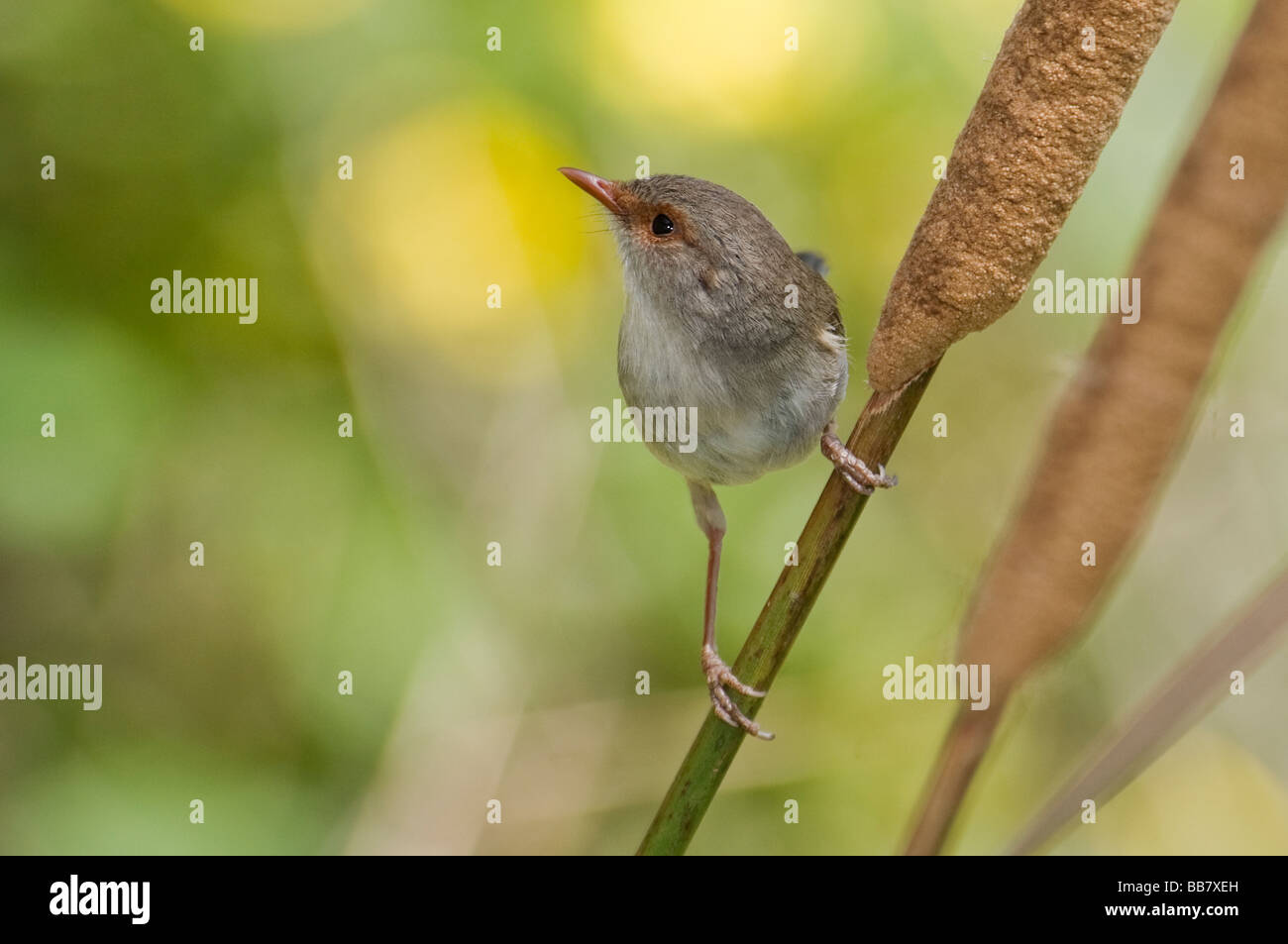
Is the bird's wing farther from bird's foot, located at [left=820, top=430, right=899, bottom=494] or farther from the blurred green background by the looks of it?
bird's foot, located at [left=820, top=430, right=899, bottom=494]

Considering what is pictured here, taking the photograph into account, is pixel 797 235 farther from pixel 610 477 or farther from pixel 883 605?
pixel 883 605

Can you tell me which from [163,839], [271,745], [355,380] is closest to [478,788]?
[271,745]

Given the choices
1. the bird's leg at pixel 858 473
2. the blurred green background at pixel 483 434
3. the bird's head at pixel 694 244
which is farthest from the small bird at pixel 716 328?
the bird's leg at pixel 858 473

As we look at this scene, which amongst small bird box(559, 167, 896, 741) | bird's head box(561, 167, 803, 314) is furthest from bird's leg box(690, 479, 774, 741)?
bird's head box(561, 167, 803, 314)

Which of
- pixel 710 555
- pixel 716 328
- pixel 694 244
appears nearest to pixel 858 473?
pixel 716 328

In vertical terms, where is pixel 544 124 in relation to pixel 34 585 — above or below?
above

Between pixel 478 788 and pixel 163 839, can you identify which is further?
pixel 478 788
